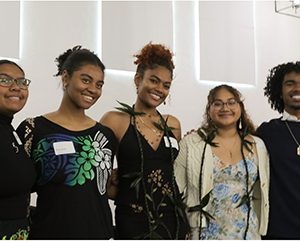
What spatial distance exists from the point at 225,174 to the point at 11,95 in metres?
1.48

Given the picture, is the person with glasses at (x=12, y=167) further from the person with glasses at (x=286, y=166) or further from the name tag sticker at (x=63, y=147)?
the person with glasses at (x=286, y=166)

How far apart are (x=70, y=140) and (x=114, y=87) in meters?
2.32

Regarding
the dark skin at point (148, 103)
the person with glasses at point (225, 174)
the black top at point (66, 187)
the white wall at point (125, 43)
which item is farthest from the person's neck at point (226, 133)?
the white wall at point (125, 43)

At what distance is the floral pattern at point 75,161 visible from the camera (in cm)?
195

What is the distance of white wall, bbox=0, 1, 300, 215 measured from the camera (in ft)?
12.5

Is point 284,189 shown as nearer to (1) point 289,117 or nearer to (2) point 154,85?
(1) point 289,117

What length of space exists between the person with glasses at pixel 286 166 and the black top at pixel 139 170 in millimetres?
871

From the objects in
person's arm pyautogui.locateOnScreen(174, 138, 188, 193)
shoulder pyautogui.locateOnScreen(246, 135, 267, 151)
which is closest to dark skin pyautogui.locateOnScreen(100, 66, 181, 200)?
person's arm pyautogui.locateOnScreen(174, 138, 188, 193)

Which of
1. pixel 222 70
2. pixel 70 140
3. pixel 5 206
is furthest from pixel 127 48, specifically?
pixel 5 206

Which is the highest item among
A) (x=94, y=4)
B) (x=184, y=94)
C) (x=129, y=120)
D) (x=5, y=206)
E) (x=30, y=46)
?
(x=94, y=4)

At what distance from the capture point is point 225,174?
2598 mm

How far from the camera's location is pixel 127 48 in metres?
4.36

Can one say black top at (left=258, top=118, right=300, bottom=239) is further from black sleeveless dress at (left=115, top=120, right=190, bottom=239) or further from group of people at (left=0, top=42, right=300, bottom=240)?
black sleeveless dress at (left=115, top=120, right=190, bottom=239)

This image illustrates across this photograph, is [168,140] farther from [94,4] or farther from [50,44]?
[94,4]
